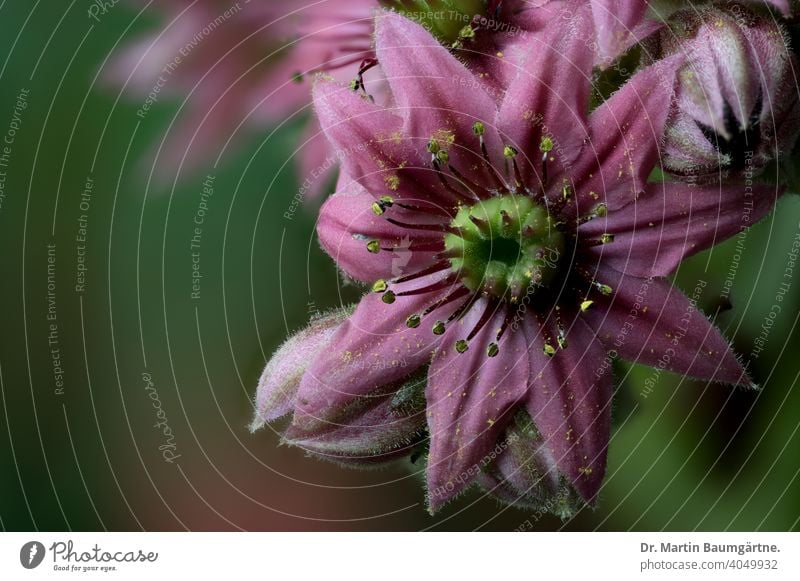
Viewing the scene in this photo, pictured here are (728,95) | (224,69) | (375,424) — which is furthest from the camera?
(224,69)

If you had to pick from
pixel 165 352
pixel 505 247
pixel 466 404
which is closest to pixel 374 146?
pixel 505 247

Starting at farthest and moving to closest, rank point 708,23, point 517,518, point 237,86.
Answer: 1. point 237,86
2. point 517,518
3. point 708,23

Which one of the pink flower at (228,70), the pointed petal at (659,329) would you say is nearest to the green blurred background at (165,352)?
the pink flower at (228,70)

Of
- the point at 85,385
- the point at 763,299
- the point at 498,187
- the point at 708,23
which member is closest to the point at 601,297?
the point at 498,187

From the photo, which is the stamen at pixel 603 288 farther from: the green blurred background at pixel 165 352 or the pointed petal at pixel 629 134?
the green blurred background at pixel 165 352

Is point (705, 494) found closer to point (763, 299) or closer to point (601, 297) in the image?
point (763, 299)

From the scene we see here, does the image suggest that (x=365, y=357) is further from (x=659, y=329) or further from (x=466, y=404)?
(x=659, y=329)
